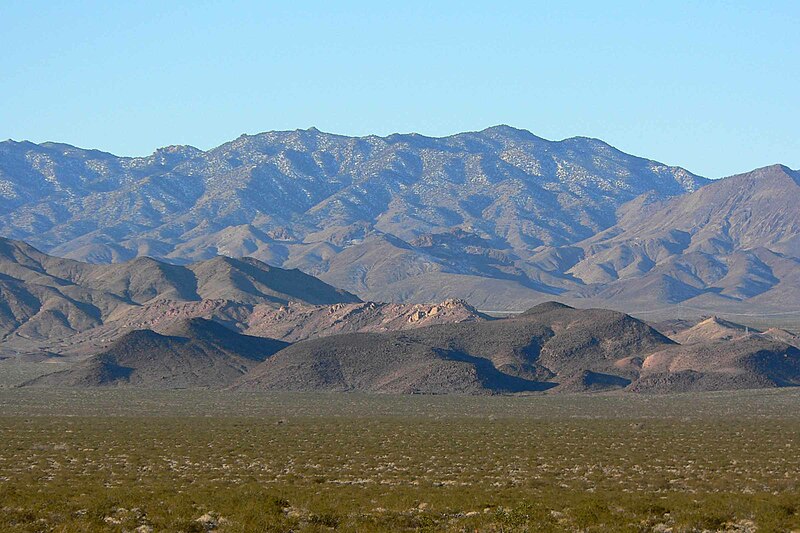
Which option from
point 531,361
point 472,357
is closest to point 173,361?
point 472,357

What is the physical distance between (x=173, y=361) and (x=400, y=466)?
9508 cm

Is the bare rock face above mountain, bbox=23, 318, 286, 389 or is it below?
above

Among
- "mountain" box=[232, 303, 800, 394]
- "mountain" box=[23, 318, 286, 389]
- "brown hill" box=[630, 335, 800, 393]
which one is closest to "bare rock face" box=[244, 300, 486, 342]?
"mountain" box=[23, 318, 286, 389]

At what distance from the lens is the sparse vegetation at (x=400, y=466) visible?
1204 inches

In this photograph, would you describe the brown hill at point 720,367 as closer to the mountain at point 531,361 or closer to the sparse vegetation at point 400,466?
the mountain at point 531,361

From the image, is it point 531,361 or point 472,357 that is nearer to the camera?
point 531,361

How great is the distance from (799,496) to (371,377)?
97.1m

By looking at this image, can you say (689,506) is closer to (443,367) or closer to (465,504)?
(465,504)

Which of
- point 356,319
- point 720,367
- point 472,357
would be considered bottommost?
point 720,367

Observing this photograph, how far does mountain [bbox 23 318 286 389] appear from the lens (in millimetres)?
134875

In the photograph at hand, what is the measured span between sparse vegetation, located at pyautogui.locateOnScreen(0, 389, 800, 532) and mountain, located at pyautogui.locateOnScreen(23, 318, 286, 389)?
32.4 m

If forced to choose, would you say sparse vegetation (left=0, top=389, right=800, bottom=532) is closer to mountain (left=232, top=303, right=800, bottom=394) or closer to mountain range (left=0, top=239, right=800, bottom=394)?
mountain (left=232, top=303, right=800, bottom=394)

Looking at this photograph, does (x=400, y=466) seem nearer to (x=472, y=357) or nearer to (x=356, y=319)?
(x=472, y=357)

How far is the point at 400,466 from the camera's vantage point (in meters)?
49.8
